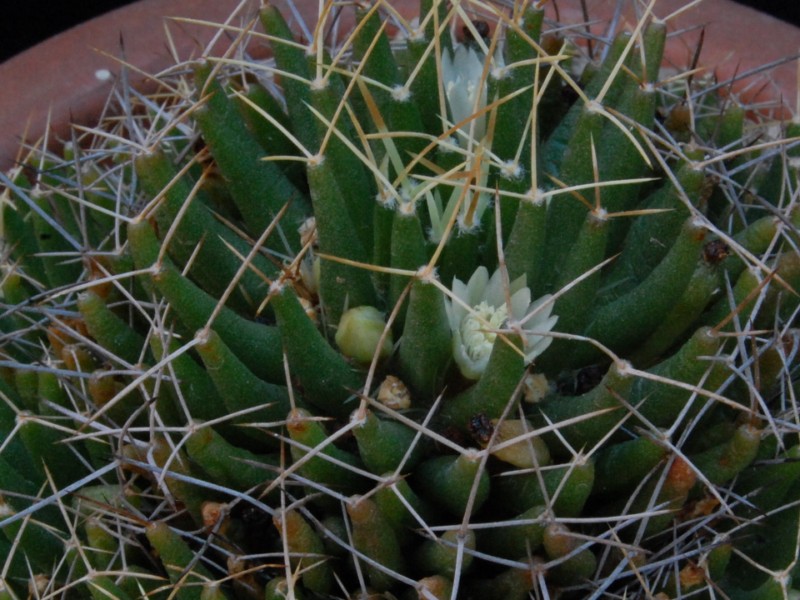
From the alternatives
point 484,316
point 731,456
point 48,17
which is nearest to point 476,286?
point 484,316

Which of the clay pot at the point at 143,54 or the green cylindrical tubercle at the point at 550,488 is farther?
the clay pot at the point at 143,54

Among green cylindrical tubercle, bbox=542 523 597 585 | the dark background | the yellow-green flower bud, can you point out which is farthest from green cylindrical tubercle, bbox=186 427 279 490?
the dark background

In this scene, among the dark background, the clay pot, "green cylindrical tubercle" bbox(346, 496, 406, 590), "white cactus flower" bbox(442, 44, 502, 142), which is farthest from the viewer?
the dark background

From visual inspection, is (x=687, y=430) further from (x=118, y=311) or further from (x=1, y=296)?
(x=1, y=296)

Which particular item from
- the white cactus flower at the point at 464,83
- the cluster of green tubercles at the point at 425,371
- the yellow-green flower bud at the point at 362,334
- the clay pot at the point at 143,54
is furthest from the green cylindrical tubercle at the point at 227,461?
the clay pot at the point at 143,54

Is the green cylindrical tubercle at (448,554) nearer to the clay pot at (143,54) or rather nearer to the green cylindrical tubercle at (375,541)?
the green cylindrical tubercle at (375,541)

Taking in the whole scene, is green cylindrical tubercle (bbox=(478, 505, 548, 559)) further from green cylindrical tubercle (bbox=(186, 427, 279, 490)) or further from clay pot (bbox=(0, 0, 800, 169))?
clay pot (bbox=(0, 0, 800, 169))

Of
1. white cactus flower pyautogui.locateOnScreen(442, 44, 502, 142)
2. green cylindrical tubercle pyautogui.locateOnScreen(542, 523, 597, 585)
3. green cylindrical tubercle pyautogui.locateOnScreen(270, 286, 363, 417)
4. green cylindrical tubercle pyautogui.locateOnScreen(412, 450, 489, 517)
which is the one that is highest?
white cactus flower pyautogui.locateOnScreen(442, 44, 502, 142)

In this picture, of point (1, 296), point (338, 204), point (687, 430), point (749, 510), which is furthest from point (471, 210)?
point (1, 296)
